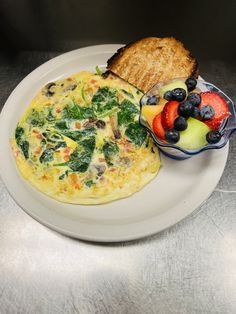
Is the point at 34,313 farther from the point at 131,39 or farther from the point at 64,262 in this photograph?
the point at 131,39

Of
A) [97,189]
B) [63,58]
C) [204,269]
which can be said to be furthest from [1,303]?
[63,58]

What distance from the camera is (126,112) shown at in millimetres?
1822

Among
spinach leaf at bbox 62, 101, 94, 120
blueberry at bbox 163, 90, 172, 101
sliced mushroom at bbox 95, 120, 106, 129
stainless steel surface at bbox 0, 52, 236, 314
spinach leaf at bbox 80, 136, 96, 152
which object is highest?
blueberry at bbox 163, 90, 172, 101

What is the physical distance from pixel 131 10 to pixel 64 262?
1563mm

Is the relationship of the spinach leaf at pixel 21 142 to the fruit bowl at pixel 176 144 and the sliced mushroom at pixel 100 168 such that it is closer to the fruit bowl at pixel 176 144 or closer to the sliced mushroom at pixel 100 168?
the sliced mushroom at pixel 100 168

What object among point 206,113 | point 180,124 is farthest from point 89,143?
point 206,113

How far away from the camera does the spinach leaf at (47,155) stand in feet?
5.63

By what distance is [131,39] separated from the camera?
2.39 m

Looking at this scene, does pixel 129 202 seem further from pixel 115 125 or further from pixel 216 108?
pixel 216 108

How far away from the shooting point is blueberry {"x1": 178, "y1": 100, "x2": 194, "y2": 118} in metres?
1.56

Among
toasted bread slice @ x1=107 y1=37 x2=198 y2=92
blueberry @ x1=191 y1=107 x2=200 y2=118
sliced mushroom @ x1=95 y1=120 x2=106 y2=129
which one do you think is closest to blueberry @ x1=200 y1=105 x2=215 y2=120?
blueberry @ x1=191 y1=107 x2=200 y2=118

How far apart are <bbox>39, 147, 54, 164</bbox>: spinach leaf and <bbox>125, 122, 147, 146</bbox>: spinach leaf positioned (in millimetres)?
367

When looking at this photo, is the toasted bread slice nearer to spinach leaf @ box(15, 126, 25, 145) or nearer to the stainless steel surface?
spinach leaf @ box(15, 126, 25, 145)

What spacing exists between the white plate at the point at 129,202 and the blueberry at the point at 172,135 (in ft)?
0.78
